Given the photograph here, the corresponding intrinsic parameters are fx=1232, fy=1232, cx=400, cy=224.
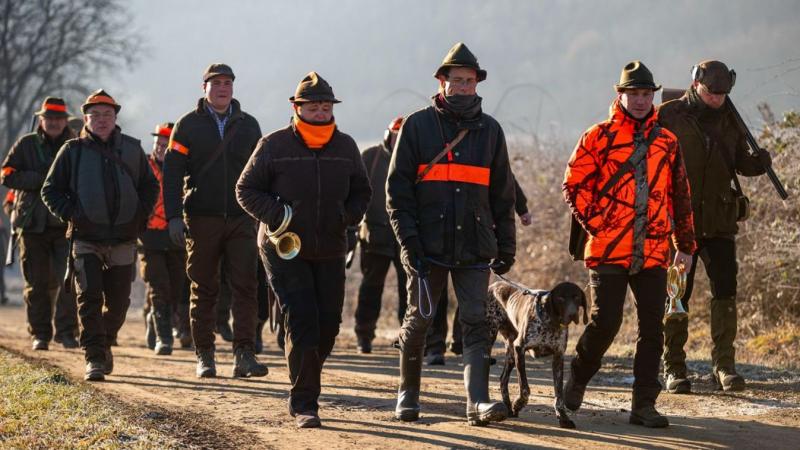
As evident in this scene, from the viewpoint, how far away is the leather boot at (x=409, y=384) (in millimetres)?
8125

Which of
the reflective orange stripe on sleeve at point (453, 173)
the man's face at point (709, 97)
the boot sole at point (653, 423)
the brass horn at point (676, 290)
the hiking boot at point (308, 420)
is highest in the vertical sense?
the man's face at point (709, 97)

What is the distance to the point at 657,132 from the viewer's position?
8.27m

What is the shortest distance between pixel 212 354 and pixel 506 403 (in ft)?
11.0

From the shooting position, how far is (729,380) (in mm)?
9703

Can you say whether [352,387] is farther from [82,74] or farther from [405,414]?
[82,74]

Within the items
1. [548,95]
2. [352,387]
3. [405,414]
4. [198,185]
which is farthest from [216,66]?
[548,95]

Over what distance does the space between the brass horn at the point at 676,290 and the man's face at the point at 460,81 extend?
2021mm

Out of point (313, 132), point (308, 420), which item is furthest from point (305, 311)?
point (313, 132)

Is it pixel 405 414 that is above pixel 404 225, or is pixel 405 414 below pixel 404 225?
below

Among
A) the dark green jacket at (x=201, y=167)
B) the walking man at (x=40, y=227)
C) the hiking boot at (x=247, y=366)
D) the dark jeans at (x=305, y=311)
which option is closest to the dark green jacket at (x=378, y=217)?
the dark green jacket at (x=201, y=167)

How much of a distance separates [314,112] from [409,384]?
6.38 ft

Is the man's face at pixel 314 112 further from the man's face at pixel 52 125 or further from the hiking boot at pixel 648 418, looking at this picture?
the man's face at pixel 52 125

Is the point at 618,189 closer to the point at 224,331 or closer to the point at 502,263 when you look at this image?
the point at 502,263

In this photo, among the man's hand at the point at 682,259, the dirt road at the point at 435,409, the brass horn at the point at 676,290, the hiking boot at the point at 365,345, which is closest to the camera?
the dirt road at the point at 435,409
